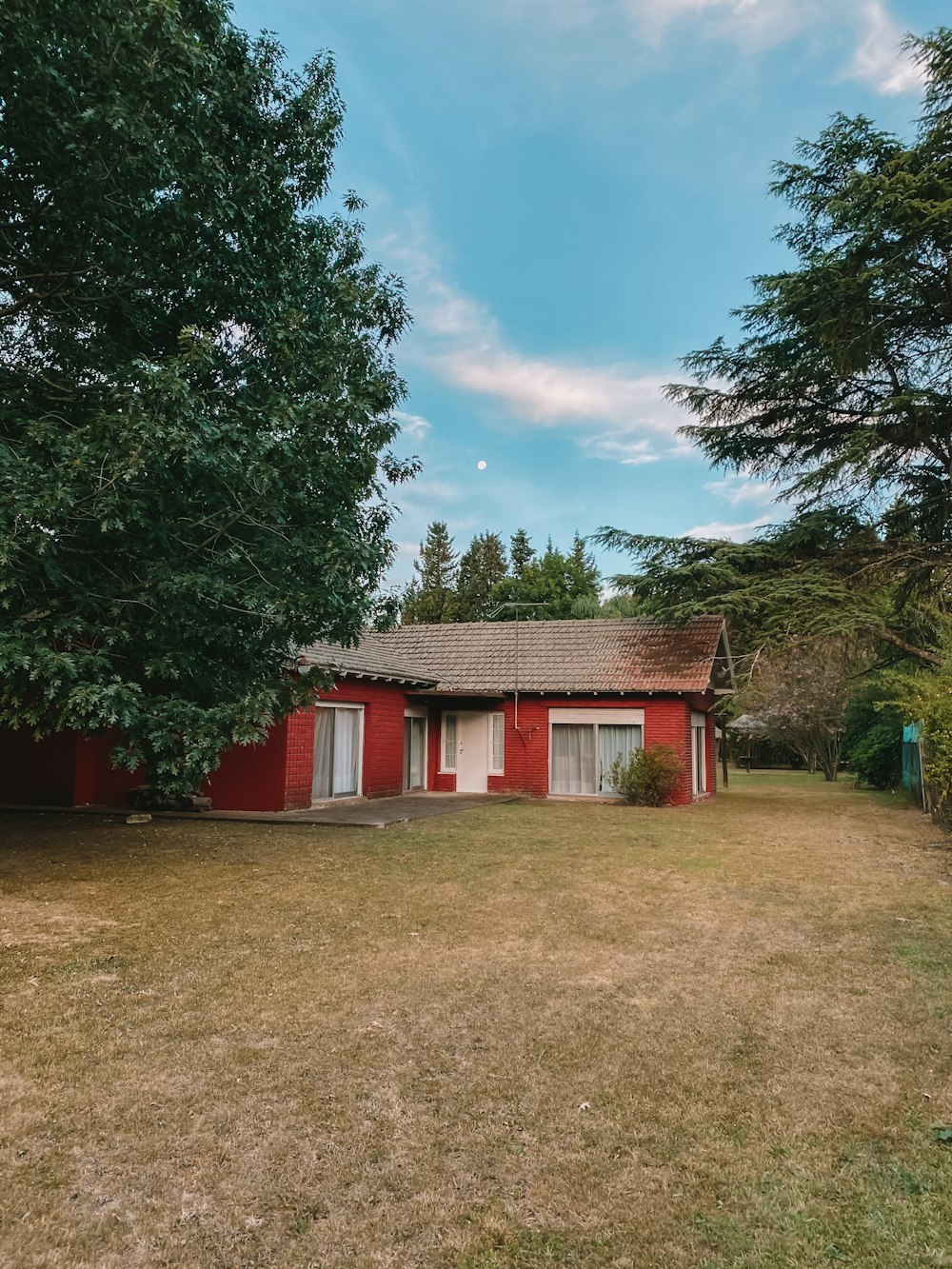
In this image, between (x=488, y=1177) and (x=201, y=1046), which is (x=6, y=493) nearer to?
(x=201, y=1046)

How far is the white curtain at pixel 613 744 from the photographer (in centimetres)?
Result: 1894

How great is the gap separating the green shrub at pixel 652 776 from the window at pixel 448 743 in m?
4.82

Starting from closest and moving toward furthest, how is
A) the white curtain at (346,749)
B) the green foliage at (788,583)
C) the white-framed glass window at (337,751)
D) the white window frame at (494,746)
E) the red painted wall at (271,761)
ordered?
the red painted wall at (271,761) → the white-framed glass window at (337,751) → the white curtain at (346,749) → the green foliage at (788,583) → the white window frame at (494,746)

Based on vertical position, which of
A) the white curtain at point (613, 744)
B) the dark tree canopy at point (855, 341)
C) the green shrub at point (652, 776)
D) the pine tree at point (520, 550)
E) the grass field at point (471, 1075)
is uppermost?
the pine tree at point (520, 550)

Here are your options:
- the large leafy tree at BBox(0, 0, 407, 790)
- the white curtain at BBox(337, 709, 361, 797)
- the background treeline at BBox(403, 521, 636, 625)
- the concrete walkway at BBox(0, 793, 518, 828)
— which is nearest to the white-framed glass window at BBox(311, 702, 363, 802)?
the white curtain at BBox(337, 709, 361, 797)

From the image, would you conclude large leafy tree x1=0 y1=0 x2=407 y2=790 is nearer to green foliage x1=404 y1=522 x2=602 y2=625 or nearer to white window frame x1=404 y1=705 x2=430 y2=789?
white window frame x1=404 y1=705 x2=430 y2=789

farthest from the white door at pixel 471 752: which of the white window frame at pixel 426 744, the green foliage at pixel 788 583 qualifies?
the green foliage at pixel 788 583

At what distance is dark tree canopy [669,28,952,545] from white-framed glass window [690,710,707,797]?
6.31 meters

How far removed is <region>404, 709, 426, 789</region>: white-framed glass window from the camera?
2005 centimetres

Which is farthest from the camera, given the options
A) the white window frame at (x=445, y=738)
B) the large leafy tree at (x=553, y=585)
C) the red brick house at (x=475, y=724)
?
the large leafy tree at (x=553, y=585)

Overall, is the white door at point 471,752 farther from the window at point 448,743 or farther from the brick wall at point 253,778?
the brick wall at point 253,778

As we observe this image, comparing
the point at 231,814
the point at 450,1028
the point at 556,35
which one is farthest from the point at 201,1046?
the point at 556,35

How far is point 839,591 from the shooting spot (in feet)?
56.7

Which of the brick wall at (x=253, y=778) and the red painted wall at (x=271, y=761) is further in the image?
the red painted wall at (x=271, y=761)
